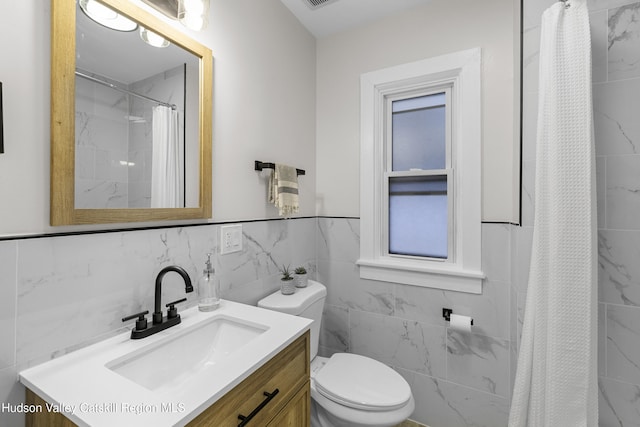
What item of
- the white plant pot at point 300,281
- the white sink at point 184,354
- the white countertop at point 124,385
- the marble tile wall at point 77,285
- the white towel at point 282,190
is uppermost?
the white towel at point 282,190

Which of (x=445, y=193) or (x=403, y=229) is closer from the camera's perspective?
(x=445, y=193)

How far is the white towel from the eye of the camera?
1599 mm

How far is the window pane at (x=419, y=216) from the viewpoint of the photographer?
1.83 m

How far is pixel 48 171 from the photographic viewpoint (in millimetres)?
823

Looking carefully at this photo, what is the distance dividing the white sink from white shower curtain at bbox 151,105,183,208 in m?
0.49

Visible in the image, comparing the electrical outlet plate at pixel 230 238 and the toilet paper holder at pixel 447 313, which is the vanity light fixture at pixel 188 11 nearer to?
the electrical outlet plate at pixel 230 238

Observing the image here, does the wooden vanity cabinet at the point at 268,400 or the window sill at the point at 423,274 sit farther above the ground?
the window sill at the point at 423,274

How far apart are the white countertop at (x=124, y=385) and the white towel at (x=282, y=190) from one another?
2.45 ft

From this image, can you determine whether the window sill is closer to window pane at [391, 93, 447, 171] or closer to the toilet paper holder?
the toilet paper holder

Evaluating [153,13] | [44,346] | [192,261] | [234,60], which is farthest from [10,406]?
[234,60]

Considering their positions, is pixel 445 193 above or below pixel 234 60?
below

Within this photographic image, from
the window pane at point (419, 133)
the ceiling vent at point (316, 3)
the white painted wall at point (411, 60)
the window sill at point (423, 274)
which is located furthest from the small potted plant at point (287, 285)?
the ceiling vent at point (316, 3)

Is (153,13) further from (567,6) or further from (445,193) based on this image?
(445,193)

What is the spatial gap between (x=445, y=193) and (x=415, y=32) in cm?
101
